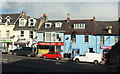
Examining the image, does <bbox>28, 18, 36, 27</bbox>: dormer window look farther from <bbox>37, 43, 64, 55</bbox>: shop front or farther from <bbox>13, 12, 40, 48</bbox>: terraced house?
<bbox>37, 43, 64, 55</bbox>: shop front

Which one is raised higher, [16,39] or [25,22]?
[25,22]

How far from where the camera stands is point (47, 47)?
105 ft

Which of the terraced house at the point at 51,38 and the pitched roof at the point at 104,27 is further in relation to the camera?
the terraced house at the point at 51,38

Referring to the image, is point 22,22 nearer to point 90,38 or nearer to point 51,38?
point 51,38

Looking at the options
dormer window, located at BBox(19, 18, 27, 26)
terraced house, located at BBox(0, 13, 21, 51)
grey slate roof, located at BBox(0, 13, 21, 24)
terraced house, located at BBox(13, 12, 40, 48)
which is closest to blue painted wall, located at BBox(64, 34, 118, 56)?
terraced house, located at BBox(13, 12, 40, 48)

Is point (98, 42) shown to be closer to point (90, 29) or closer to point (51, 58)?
point (90, 29)

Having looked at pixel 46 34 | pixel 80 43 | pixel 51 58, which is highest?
pixel 46 34

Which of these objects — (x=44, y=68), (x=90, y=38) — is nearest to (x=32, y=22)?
(x=90, y=38)

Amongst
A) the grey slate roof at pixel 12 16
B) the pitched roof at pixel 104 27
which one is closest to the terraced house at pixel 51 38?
the pitched roof at pixel 104 27

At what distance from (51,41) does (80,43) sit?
22.1 ft

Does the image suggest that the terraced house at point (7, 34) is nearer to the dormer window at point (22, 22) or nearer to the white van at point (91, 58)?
the dormer window at point (22, 22)

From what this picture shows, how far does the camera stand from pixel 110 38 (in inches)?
1153

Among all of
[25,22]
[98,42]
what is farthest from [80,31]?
[25,22]

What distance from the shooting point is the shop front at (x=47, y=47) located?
3099 centimetres
